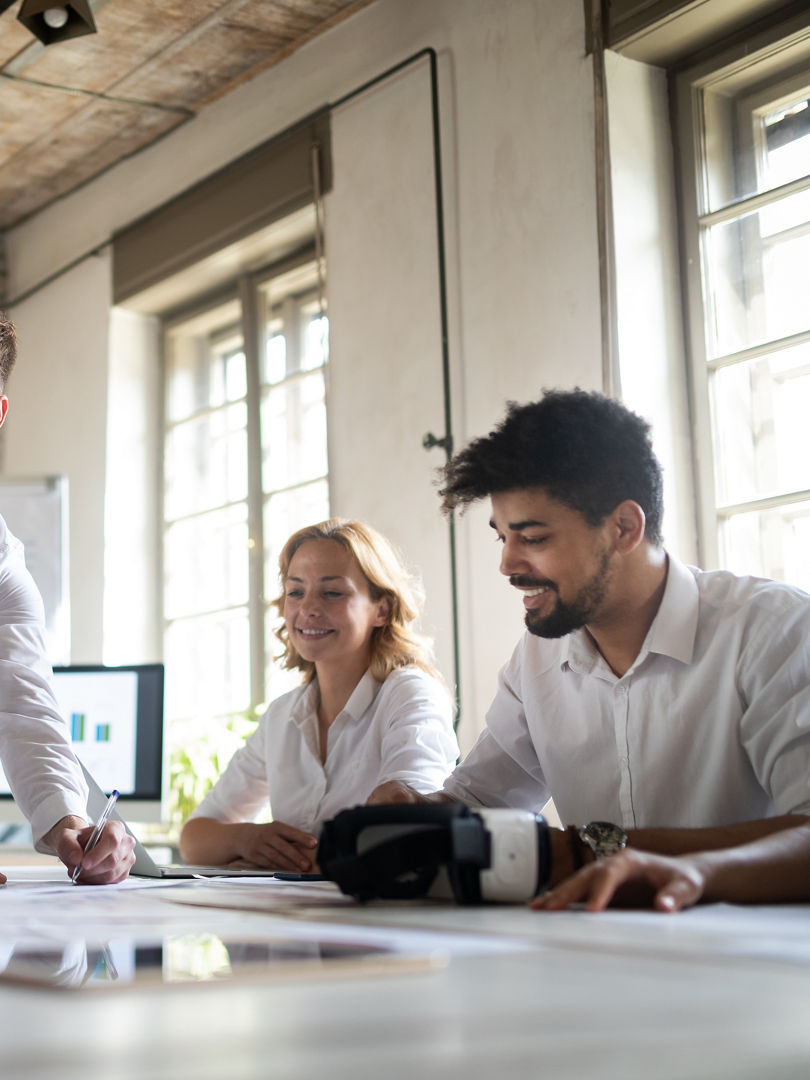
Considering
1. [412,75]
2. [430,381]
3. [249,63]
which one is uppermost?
[249,63]

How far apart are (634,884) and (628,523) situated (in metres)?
0.75

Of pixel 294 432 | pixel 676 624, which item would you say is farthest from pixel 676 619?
pixel 294 432

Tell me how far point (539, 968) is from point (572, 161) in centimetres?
291

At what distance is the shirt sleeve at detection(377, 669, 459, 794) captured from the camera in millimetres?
2225

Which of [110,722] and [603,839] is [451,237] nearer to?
[110,722]

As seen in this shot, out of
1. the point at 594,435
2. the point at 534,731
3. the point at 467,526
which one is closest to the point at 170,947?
the point at 534,731

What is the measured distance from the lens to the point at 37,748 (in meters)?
1.90

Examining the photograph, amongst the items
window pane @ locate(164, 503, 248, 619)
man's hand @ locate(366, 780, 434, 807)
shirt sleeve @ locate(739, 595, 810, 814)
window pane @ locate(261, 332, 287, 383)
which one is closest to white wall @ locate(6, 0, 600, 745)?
window pane @ locate(261, 332, 287, 383)

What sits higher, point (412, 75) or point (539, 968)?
point (412, 75)

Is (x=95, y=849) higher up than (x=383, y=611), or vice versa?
(x=383, y=611)

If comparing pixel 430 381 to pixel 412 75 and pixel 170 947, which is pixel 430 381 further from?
pixel 170 947

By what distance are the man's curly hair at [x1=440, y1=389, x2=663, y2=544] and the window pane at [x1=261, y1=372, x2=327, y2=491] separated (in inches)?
109

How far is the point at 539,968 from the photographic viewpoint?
78 centimetres

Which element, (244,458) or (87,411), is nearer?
(244,458)
